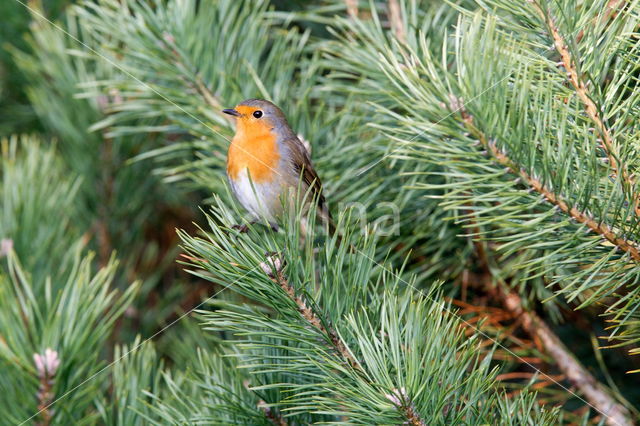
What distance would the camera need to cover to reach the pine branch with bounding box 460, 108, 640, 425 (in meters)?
1.08

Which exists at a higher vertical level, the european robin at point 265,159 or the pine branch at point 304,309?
the pine branch at point 304,309

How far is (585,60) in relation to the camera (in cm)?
115

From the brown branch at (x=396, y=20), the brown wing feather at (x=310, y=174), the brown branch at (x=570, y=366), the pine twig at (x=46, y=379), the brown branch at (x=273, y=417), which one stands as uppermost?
the brown branch at (x=396, y=20)

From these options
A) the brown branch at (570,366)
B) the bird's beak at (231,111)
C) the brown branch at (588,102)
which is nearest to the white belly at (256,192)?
the bird's beak at (231,111)

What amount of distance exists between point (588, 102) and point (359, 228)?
0.61 metres

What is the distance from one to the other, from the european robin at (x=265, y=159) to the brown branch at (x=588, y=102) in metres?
0.62

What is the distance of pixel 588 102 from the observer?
3.64 ft

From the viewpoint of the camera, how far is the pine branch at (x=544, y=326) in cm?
108

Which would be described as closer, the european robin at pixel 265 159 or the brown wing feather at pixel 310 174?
the brown wing feather at pixel 310 174

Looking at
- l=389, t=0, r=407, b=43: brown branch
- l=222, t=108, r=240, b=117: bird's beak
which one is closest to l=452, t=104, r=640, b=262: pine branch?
l=389, t=0, r=407, b=43: brown branch

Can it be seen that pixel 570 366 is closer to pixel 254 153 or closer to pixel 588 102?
pixel 588 102

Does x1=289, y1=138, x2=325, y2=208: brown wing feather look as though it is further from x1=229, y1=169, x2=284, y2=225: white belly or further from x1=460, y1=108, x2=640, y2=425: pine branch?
x1=460, y1=108, x2=640, y2=425: pine branch

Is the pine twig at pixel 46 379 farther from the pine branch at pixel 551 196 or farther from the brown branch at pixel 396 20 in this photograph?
the brown branch at pixel 396 20

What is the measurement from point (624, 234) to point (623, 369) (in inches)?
38.6
